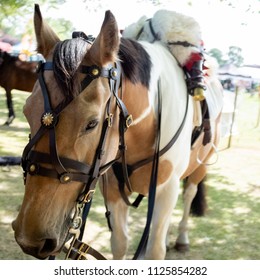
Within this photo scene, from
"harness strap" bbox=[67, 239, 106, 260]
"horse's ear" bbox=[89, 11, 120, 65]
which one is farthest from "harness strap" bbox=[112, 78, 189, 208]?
"horse's ear" bbox=[89, 11, 120, 65]

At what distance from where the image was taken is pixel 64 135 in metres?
1.28

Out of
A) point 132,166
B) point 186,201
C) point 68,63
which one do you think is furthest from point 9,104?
point 68,63

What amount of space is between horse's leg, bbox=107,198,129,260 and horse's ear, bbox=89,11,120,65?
44.1 inches

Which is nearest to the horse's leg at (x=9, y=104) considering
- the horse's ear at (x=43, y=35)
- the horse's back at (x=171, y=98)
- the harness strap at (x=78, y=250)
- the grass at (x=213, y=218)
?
the grass at (x=213, y=218)

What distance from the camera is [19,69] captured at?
26.7 feet

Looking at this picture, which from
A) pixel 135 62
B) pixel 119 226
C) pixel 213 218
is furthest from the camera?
pixel 213 218

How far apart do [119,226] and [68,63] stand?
1.30m

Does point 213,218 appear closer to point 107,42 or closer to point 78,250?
point 78,250

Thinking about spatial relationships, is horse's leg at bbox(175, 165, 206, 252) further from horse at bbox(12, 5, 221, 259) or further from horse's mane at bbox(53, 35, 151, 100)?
horse's mane at bbox(53, 35, 151, 100)

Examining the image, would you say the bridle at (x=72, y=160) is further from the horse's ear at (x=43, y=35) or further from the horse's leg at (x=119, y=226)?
the horse's leg at (x=119, y=226)

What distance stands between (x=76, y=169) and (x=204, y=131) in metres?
1.46

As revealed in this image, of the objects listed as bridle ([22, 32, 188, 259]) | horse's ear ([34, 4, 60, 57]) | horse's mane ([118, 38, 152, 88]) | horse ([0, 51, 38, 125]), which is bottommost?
horse ([0, 51, 38, 125])

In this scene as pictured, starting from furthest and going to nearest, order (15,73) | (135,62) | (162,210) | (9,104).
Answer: (9,104) → (15,73) → (162,210) → (135,62)

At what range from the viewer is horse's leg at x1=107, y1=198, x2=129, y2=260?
7.35ft
